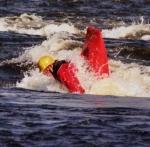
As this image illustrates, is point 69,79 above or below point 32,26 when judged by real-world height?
below

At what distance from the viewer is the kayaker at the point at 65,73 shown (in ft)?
44.1

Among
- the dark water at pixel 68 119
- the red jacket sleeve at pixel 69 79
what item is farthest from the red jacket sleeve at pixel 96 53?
the dark water at pixel 68 119

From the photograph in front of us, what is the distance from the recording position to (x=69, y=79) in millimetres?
13484

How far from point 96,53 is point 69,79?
4.51 ft

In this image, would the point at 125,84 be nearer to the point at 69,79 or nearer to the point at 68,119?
the point at 69,79

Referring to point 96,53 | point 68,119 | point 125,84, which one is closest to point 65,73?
point 125,84

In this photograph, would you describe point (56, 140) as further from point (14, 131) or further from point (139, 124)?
point (139, 124)

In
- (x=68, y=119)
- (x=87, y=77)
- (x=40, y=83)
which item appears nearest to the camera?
(x=68, y=119)

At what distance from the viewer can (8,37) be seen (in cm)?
2295

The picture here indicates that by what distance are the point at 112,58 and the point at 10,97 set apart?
8.40 m

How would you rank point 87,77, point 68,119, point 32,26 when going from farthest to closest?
point 32,26, point 87,77, point 68,119

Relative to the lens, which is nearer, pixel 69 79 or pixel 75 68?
pixel 69 79

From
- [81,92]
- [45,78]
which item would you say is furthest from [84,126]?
[45,78]

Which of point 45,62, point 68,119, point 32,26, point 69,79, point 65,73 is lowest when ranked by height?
point 68,119
